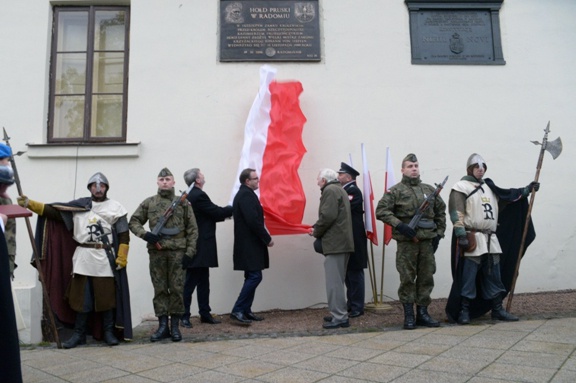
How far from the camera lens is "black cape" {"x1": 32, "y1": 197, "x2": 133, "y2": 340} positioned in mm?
4953

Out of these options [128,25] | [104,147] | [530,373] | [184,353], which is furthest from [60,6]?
[530,373]

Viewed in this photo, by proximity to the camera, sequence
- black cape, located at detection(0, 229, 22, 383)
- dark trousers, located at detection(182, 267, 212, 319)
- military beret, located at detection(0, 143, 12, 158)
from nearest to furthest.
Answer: black cape, located at detection(0, 229, 22, 383), military beret, located at detection(0, 143, 12, 158), dark trousers, located at detection(182, 267, 212, 319)

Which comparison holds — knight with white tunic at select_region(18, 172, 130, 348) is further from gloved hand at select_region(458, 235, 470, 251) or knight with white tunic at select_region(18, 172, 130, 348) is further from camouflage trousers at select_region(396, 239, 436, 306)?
gloved hand at select_region(458, 235, 470, 251)

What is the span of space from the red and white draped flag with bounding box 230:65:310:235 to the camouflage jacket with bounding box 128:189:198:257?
3.70 ft

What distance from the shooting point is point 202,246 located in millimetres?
5551

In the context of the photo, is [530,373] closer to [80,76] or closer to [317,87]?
[317,87]

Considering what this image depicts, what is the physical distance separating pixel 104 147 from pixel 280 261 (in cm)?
285

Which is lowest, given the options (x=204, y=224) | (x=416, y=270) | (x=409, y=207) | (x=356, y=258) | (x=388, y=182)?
(x=416, y=270)

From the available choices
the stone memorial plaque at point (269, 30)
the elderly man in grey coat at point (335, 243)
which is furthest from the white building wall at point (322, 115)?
the elderly man in grey coat at point (335, 243)

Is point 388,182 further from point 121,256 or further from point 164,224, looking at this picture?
point 121,256

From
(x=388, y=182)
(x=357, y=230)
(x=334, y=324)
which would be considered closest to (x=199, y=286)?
(x=334, y=324)

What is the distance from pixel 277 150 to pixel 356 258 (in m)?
1.78

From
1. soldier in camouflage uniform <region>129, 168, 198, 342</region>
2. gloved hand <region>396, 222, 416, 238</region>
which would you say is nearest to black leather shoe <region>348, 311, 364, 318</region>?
gloved hand <region>396, 222, 416, 238</region>

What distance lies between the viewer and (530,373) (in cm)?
320
